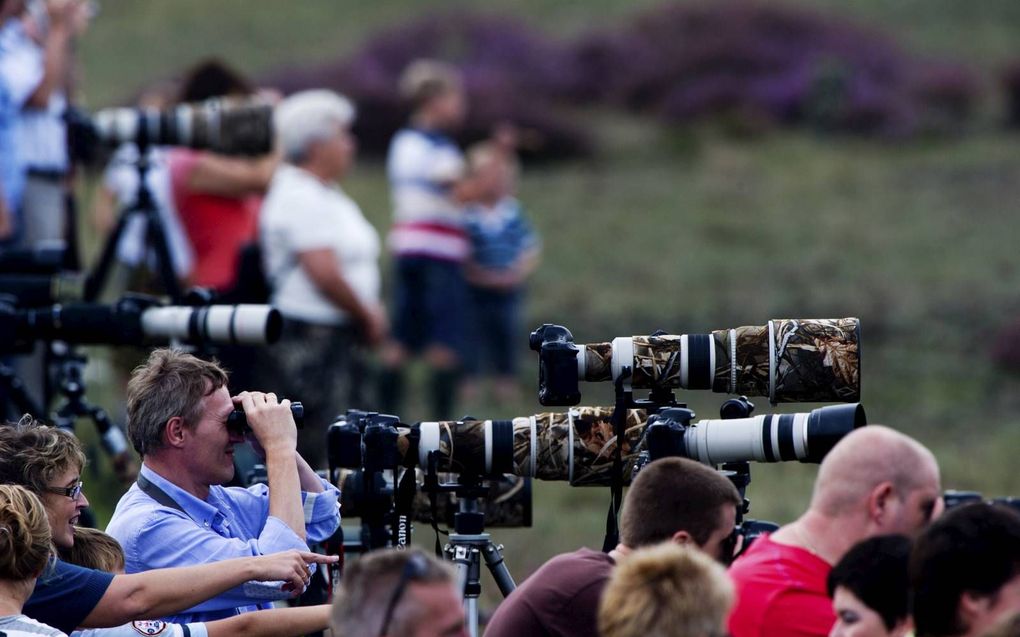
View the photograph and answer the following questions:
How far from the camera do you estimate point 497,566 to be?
4.89m

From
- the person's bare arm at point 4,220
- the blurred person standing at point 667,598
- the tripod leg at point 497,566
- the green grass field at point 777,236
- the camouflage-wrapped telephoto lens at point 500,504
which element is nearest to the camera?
the blurred person standing at point 667,598

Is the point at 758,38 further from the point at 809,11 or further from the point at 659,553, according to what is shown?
the point at 659,553

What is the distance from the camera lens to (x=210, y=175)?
7.81m

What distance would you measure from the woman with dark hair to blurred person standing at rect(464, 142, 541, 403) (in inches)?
289

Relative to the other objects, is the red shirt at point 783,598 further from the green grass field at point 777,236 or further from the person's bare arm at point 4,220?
the person's bare arm at point 4,220

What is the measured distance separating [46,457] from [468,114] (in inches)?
637

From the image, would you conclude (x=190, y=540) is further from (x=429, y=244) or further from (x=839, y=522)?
(x=429, y=244)

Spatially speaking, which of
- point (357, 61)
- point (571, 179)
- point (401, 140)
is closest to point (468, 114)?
point (571, 179)

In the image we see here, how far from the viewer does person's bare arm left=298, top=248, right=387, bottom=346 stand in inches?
299

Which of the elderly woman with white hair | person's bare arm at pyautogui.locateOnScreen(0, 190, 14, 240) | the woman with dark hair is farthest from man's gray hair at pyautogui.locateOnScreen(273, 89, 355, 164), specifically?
the woman with dark hair

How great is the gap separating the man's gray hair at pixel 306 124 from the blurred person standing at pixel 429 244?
8.05 ft

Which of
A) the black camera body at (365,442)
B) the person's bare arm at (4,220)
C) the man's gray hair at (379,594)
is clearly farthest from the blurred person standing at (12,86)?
the man's gray hair at (379,594)

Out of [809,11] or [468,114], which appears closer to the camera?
[468,114]

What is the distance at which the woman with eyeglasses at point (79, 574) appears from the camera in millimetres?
3982
